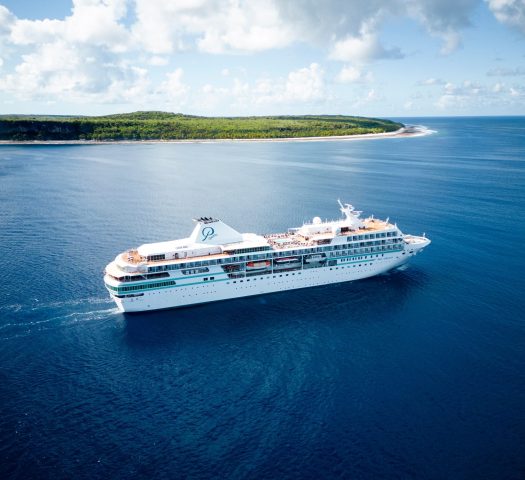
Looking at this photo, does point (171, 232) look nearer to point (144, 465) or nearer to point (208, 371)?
point (208, 371)

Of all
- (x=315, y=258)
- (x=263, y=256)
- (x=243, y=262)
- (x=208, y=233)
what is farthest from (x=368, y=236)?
(x=208, y=233)

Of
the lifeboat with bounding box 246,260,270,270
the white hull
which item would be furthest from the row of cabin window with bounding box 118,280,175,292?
the lifeboat with bounding box 246,260,270,270

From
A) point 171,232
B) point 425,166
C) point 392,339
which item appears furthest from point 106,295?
point 425,166

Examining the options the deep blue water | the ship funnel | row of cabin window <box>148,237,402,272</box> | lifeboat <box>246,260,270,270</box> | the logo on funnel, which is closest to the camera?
the deep blue water

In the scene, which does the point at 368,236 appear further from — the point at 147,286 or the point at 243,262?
the point at 147,286

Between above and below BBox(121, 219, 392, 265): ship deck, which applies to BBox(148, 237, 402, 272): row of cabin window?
below

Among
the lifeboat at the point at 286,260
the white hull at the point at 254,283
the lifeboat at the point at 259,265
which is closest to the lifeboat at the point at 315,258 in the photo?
the white hull at the point at 254,283

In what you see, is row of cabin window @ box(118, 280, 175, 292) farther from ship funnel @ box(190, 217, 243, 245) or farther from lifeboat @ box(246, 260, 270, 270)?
lifeboat @ box(246, 260, 270, 270)
